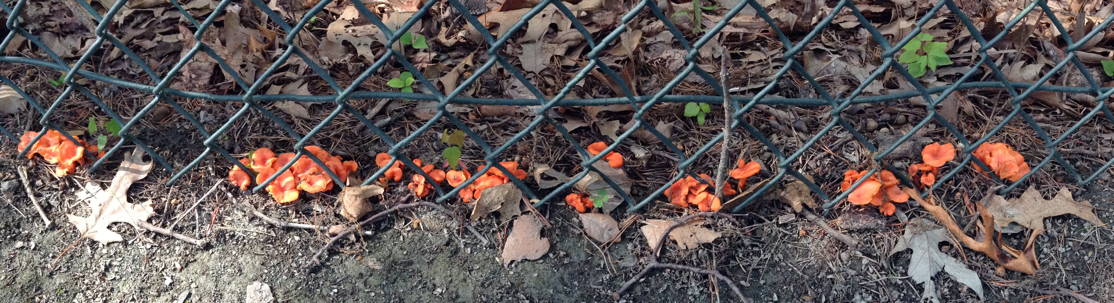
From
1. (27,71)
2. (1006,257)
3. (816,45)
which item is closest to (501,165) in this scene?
(816,45)

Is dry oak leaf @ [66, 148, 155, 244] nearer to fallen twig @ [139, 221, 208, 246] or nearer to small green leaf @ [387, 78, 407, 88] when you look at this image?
fallen twig @ [139, 221, 208, 246]

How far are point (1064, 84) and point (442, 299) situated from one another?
90.8 inches

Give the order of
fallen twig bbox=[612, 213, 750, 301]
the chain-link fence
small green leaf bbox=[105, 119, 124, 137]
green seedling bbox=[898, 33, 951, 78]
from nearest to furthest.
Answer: the chain-link fence
fallen twig bbox=[612, 213, 750, 301]
green seedling bbox=[898, 33, 951, 78]
small green leaf bbox=[105, 119, 124, 137]

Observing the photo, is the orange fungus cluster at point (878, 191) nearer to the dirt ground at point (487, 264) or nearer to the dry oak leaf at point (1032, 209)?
the dirt ground at point (487, 264)

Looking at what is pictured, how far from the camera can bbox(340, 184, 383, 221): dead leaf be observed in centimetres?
251

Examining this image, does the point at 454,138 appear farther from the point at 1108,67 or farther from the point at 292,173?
the point at 1108,67

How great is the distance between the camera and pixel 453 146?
2578 mm

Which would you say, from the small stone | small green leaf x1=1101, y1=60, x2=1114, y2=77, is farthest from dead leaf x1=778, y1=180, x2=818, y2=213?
the small stone

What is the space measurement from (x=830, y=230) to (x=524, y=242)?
3.16ft

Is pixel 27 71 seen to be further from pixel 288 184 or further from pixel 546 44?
pixel 546 44

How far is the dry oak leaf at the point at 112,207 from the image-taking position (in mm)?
2576

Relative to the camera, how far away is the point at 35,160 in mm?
2742

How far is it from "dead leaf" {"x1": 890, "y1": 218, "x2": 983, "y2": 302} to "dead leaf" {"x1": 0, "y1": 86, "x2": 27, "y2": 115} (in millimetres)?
3045

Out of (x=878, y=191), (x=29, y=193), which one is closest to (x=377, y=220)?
(x=29, y=193)
